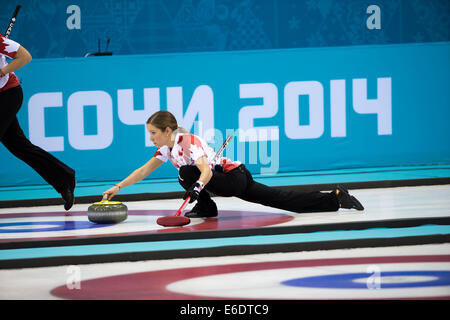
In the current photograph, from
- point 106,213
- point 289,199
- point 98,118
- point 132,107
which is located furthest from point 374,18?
point 106,213

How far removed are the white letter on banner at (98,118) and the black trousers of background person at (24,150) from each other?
86.7 inches

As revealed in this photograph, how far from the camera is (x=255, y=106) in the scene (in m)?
8.28

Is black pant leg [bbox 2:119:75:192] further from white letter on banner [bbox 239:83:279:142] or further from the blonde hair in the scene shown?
white letter on banner [bbox 239:83:279:142]

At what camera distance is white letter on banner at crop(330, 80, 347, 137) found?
27.5 ft

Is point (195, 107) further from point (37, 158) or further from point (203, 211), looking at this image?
point (203, 211)

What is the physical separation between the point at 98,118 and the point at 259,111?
1.71 meters

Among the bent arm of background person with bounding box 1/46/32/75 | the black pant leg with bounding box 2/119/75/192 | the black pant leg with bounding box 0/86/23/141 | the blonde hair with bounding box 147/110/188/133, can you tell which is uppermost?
the bent arm of background person with bounding box 1/46/32/75

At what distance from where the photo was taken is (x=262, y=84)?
831 centimetres

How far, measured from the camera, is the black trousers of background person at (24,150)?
570cm

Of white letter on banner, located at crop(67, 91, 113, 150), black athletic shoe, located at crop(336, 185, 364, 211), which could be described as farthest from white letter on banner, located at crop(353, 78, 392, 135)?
black athletic shoe, located at crop(336, 185, 364, 211)

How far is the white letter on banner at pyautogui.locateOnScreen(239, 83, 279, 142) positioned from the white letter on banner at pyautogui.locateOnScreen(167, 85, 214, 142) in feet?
1.10

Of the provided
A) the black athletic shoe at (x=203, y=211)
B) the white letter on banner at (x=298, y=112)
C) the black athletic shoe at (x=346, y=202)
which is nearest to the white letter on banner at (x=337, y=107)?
Result: the white letter on banner at (x=298, y=112)

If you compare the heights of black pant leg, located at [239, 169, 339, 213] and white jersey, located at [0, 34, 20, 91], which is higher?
white jersey, located at [0, 34, 20, 91]
